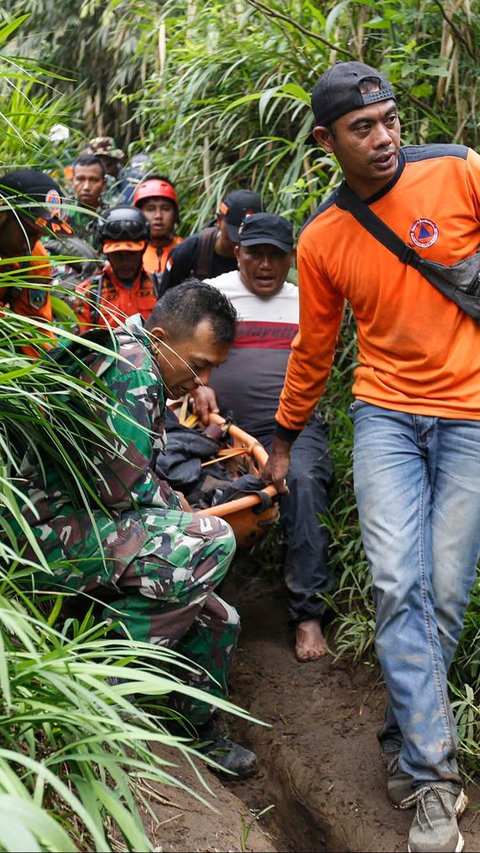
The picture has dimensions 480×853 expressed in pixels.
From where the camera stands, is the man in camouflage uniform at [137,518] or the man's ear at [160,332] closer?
the man in camouflage uniform at [137,518]

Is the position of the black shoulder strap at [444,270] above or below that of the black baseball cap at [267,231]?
above

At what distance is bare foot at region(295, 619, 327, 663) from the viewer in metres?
4.38

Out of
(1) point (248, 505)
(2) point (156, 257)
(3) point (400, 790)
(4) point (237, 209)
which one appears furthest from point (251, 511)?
(2) point (156, 257)

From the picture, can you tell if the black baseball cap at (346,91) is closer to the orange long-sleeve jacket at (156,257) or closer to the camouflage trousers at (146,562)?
the camouflage trousers at (146,562)

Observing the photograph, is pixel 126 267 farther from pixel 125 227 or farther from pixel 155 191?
pixel 155 191

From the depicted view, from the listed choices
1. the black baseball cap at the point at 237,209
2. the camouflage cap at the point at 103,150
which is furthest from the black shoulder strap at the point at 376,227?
the camouflage cap at the point at 103,150

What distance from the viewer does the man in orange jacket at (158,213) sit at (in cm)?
664

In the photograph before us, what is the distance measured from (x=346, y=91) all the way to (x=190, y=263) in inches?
104

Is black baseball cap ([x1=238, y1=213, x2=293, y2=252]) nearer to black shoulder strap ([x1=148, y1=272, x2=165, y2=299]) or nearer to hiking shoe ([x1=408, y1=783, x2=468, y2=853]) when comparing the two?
black shoulder strap ([x1=148, y1=272, x2=165, y2=299])

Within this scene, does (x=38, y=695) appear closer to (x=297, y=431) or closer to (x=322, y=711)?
(x=297, y=431)

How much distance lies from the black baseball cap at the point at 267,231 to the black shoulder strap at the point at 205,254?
25.5 inches

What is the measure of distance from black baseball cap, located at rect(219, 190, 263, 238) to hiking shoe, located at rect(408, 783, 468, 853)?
3105 mm

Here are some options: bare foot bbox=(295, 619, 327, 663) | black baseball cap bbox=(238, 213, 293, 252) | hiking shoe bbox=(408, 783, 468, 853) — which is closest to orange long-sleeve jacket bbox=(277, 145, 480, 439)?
hiking shoe bbox=(408, 783, 468, 853)

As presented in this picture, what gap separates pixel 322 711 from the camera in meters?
4.05
